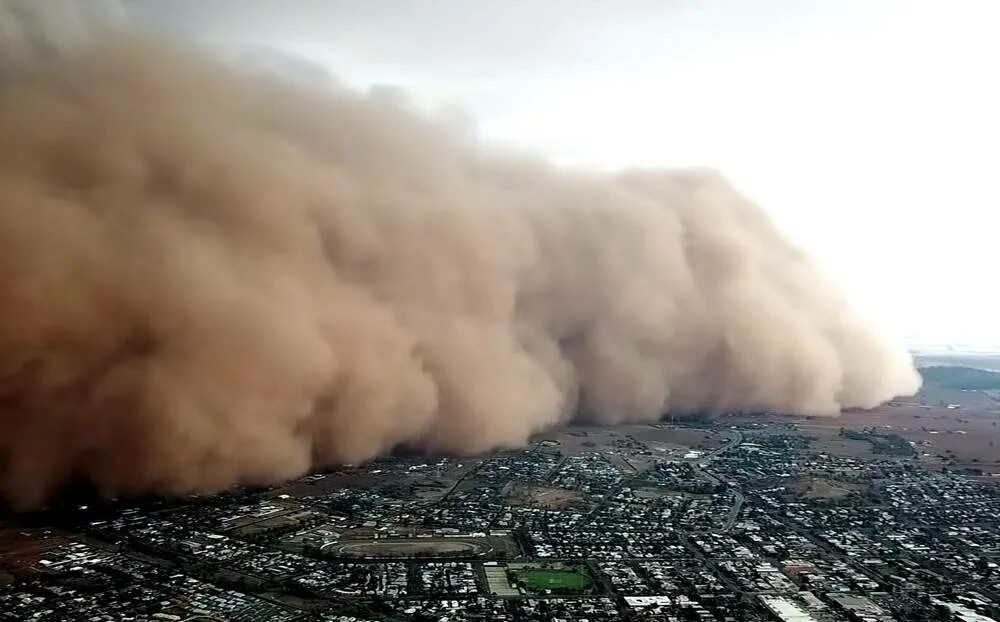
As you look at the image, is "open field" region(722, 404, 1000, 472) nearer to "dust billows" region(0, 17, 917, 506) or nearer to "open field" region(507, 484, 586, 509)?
"dust billows" region(0, 17, 917, 506)

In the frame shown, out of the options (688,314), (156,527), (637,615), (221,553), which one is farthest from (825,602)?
(688,314)

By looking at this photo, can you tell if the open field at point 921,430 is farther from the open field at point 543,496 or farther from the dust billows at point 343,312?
the open field at point 543,496

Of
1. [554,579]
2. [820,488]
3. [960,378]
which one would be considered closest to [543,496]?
[554,579]

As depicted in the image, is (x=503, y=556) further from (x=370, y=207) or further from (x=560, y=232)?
(x=560, y=232)

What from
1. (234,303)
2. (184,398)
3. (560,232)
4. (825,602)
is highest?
(560,232)

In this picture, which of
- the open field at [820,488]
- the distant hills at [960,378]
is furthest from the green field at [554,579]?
the distant hills at [960,378]

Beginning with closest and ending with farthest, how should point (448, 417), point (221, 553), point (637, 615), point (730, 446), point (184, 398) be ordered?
point (637, 615) < point (221, 553) < point (184, 398) < point (448, 417) < point (730, 446)

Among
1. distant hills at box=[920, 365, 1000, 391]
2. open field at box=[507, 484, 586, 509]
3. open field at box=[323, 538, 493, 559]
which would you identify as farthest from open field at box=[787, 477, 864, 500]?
distant hills at box=[920, 365, 1000, 391]
